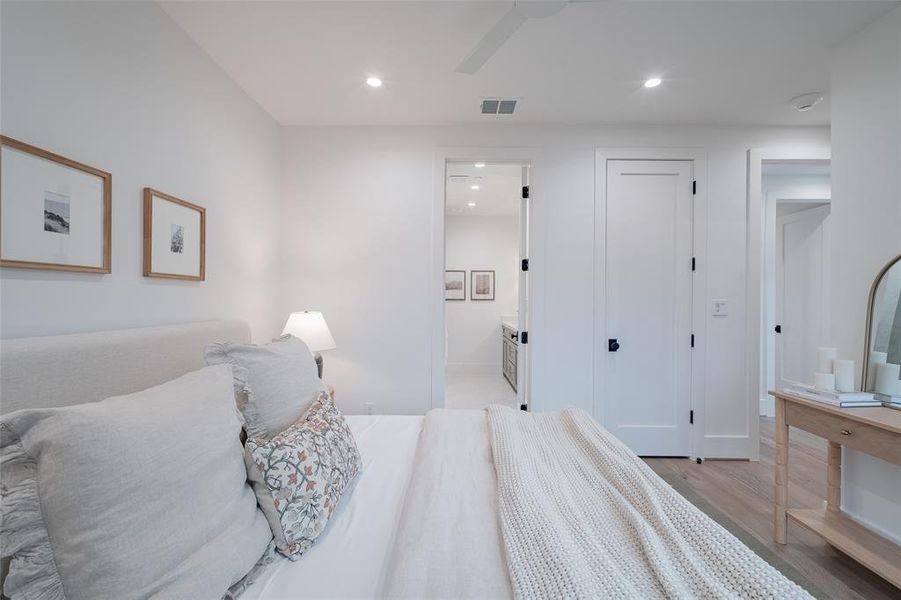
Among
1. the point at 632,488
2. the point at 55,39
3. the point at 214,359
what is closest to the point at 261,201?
the point at 55,39

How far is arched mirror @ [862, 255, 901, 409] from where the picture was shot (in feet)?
5.26

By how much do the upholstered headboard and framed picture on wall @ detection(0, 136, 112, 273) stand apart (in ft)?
0.92

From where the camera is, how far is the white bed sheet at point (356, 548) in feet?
2.72

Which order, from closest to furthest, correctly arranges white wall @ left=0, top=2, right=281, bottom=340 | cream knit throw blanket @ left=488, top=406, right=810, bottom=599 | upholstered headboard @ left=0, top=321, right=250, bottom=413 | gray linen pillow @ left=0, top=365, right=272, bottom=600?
gray linen pillow @ left=0, top=365, right=272, bottom=600, cream knit throw blanket @ left=488, top=406, right=810, bottom=599, upholstered headboard @ left=0, top=321, right=250, bottom=413, white wall @ left=0, top=2, right=281, bottom=340

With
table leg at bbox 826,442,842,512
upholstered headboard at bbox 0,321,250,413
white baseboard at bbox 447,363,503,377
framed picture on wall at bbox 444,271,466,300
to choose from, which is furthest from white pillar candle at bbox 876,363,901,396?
framed picture on wall at bbox 444,271,466,300

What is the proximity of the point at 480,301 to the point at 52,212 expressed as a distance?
480 cm

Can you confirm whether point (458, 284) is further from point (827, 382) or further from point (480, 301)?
point (827, 382)

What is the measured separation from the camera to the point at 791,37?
1791mm

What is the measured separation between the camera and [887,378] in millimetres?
1614

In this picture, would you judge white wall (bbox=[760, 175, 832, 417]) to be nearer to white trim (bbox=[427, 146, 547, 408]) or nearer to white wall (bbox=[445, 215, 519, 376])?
white trim (bbox=[427, 146, 547, 408])

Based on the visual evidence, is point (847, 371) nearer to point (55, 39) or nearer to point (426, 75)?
point (426, 75)

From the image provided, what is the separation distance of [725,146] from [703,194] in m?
0.42

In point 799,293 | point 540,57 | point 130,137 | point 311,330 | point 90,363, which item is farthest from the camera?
point 799,293

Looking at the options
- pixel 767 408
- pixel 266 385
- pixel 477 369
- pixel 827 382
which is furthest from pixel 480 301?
pixel 266 385
